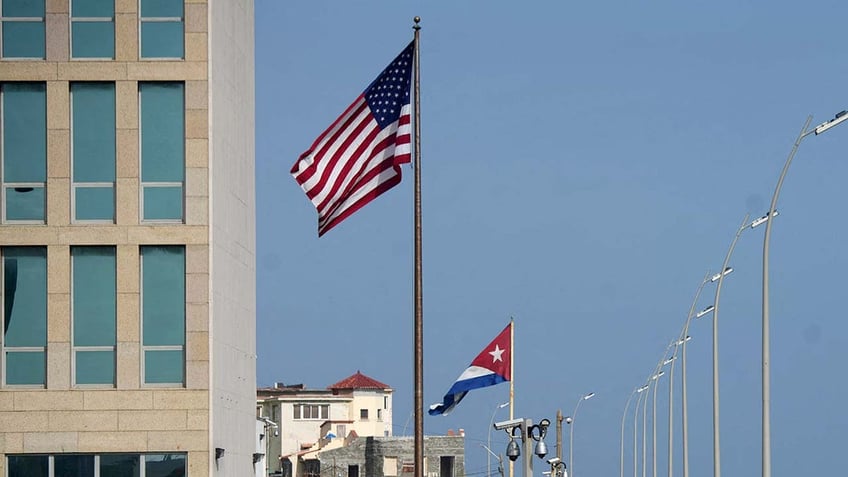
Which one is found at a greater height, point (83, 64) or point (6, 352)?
point (83, 64)

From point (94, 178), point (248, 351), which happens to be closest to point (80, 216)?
point (94, 178)

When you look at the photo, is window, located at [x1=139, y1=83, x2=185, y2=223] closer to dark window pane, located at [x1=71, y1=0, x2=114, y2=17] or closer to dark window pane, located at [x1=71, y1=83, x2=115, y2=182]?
dark window pane, located at [x1=71, y1=83, x2=115, y2=182]

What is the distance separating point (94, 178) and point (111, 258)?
170 centimetres

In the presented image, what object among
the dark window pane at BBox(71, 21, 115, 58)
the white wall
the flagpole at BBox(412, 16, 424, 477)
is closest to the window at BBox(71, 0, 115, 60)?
the dark window pane at BBox(71, 21, 115, 58)

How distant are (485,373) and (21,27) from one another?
455 inches

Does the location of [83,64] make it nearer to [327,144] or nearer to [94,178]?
→ [94,178]

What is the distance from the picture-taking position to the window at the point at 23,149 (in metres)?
34.6

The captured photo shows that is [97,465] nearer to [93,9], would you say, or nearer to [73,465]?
[73,465]

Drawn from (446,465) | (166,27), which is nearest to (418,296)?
(166,27)

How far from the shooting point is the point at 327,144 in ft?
87.4

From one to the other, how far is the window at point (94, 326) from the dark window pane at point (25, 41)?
4.20 m

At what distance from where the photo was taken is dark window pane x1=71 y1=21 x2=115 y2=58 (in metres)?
34.8

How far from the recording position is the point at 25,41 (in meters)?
34.8

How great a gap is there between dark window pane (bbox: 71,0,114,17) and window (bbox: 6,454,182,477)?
879 cm
